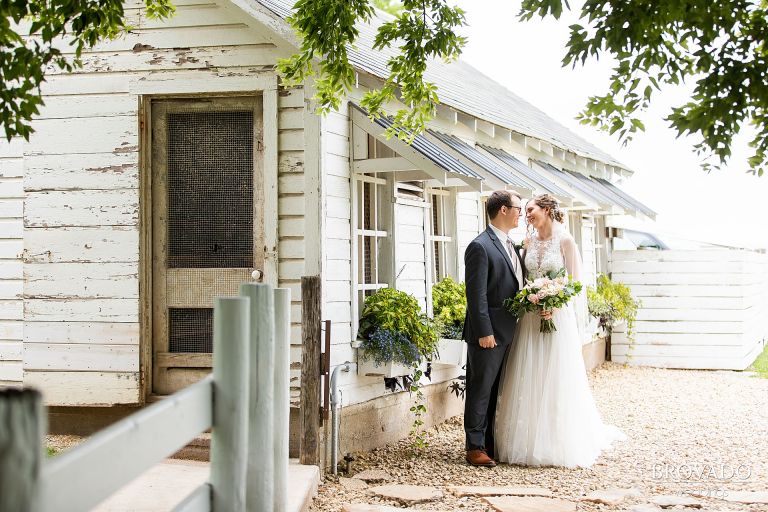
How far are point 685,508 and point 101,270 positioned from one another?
466 centimetres

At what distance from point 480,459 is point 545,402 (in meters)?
0.72

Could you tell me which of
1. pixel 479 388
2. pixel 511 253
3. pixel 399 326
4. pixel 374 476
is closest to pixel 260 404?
pixel 374 476

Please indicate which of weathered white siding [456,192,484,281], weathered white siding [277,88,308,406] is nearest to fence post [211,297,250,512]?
weathered white siding [277,88,308,406]

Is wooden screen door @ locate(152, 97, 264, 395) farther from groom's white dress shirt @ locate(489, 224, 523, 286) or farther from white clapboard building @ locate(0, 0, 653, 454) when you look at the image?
groom's white dress shirt @ locate(489, 224, 523, 286)

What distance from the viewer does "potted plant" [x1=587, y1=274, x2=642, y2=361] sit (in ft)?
43.6

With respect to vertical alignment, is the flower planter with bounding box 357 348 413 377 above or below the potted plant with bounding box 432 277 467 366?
below

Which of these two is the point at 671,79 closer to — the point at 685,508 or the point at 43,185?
the point at 685,508

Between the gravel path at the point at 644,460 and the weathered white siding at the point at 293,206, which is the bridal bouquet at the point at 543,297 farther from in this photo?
the weathered white siding at the point at 293,206

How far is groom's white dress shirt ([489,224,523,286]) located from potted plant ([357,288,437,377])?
903mm

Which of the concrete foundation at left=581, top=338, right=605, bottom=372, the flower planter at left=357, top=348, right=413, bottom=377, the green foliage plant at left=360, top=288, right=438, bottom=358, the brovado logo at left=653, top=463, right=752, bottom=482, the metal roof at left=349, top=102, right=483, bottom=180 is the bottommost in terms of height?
the brovado logo at left=653, top=463, right=752, bottom=482

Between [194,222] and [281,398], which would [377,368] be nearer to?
[194,222]

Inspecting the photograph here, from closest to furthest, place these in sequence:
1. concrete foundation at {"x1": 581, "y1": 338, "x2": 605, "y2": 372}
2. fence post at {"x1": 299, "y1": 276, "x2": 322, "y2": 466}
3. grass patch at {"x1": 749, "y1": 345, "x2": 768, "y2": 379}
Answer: fence post at {"x1": 299, "y1": 276, "x2": 322, "y2": 466} < concrete foundation at {"x1": 581, "y1": 338, "x2": 605, "y2": 372} < grass patch at {"x1": 749, "y1": 345, "x2": 768, "y2": 379}

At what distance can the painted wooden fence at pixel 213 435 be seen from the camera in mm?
1450

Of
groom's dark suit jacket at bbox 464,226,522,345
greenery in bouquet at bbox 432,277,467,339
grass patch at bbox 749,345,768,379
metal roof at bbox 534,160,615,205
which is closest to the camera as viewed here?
groom's dark suit jacket at bbox 464,226,522,345
